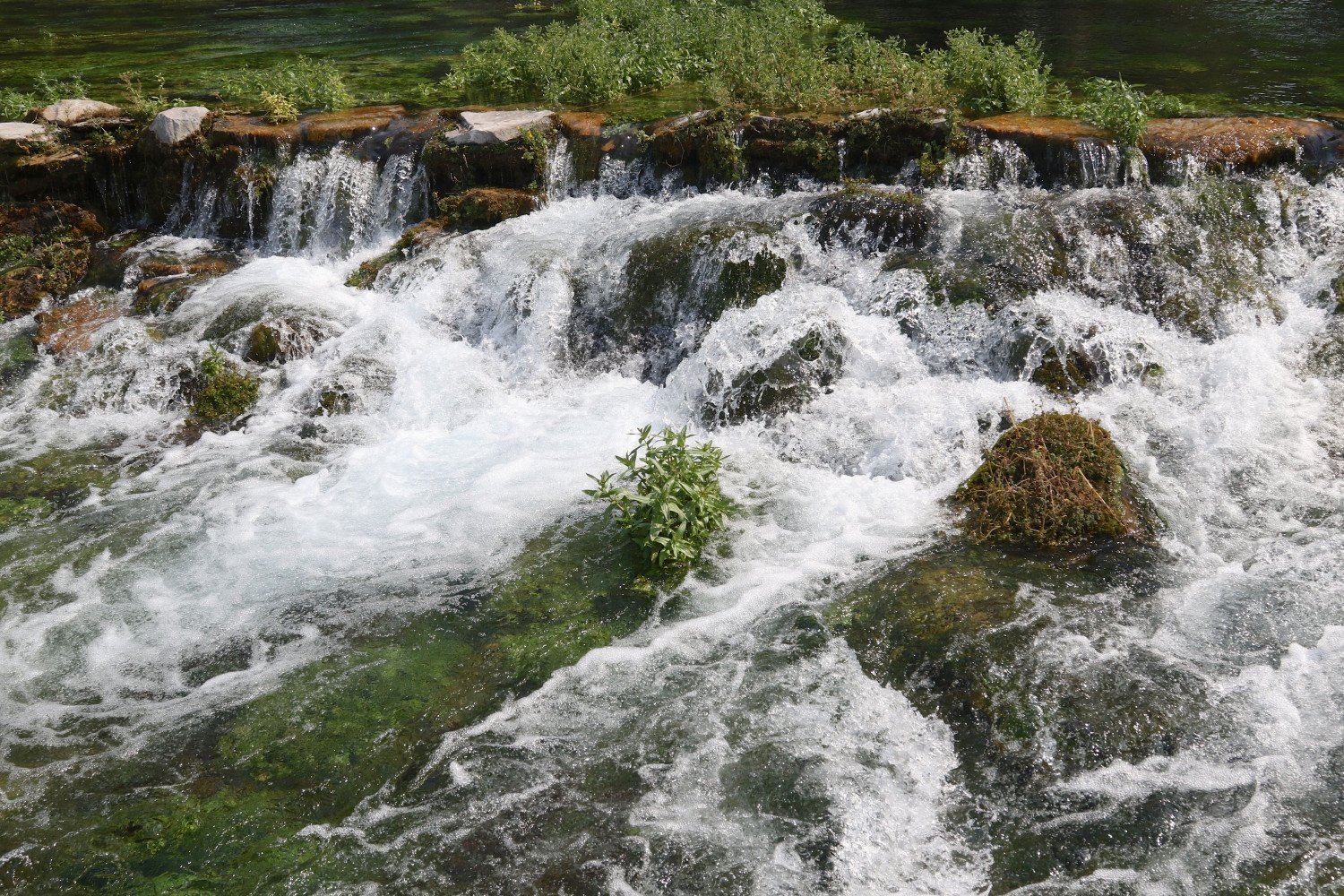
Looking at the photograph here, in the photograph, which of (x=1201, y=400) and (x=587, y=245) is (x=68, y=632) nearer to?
(x=587, y=245)

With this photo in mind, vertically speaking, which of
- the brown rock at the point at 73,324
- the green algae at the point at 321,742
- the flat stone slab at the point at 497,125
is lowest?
the green algae at the point at 321,742

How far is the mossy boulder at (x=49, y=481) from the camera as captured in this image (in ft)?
28.4

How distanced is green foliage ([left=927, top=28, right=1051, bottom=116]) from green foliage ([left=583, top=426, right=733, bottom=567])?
705cm

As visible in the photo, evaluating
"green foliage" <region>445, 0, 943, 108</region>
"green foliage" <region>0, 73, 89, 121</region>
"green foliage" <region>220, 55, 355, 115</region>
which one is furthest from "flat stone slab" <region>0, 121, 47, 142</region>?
"green foliage" <region>445, 0, 943, 108</region>

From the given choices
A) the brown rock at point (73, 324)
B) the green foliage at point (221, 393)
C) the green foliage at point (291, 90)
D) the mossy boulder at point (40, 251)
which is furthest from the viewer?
the green foliage at point (291, 90)

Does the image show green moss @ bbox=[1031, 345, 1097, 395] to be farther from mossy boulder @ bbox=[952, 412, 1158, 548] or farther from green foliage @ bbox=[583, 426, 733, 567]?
green foliage @ bbox=[583, 426, 733, 567]

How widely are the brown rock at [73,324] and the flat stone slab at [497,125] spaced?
4571mm

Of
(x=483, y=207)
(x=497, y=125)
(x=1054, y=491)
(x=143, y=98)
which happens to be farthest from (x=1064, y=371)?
(x=143, y=98)

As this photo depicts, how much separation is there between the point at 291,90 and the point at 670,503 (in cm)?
1088

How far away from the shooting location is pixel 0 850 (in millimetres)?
5230

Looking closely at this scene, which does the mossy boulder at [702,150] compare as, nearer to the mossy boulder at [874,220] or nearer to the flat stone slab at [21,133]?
A: the mossy boulder at [874,220]

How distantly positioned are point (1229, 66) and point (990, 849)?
13.8 meters

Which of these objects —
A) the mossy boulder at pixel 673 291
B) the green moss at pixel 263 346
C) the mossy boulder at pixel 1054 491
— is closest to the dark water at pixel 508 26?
the green moss at pixel 263 346

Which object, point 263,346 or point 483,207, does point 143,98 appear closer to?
point 483,207
